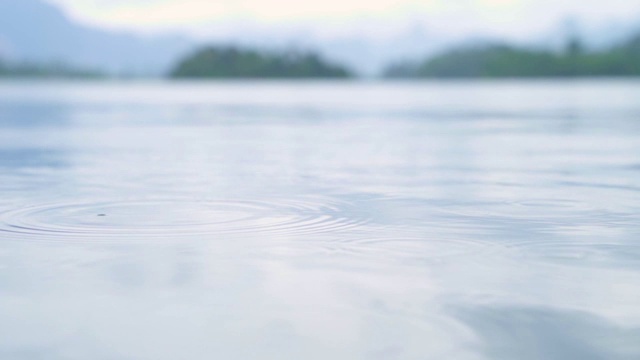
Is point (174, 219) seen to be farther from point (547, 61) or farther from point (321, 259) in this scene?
point (547, 61)

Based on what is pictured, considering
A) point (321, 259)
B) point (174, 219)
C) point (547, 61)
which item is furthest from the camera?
point (547, 61)

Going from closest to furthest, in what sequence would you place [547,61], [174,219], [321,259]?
[321,259] < [174,219] < [547,61]

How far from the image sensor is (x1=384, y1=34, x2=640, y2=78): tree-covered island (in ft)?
303

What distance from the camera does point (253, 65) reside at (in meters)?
103

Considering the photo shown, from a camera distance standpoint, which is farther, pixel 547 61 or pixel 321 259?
pixel 547 61

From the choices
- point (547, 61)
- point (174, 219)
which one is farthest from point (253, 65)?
point (174, 219)

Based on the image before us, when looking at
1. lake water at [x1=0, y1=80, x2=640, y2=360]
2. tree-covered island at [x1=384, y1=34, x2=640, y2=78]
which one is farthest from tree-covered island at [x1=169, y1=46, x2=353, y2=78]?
lake water at [x1=0, y1=80, x2=640, y2=360]

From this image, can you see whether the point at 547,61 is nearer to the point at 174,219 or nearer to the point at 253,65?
the point at 253,65

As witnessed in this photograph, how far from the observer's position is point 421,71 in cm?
10731

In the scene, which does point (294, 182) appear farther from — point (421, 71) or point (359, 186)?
point (421, 71)

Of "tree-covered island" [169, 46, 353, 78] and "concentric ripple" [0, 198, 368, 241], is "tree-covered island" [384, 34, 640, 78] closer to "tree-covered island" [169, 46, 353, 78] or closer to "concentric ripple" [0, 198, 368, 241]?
"tree-covered island" [169, 46, 353, 78]

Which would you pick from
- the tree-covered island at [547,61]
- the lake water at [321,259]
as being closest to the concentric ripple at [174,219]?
the lake water at [321,259]

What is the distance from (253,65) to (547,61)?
28.6m

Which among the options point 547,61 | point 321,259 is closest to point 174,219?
point 321,259
